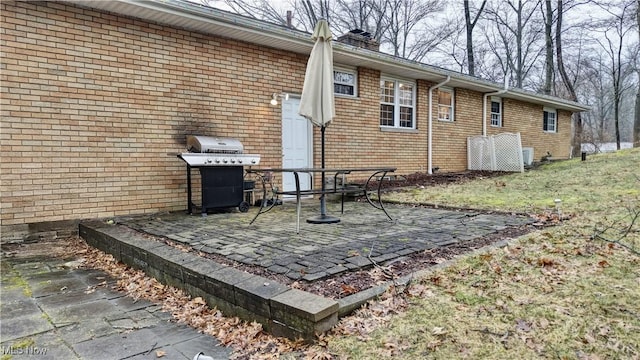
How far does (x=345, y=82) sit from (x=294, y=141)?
2.08 m

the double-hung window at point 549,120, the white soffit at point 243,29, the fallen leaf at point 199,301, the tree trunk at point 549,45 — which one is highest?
the tree trunk at point 549,45

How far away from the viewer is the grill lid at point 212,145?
19.2ft

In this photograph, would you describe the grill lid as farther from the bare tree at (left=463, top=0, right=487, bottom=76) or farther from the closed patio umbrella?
the bare tree at (left=463, top=0, right=487, bottom=76)

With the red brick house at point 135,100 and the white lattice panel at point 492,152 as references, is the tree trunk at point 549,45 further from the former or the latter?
the red brick house at point 135,100

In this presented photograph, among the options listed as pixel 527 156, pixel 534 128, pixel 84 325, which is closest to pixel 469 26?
pixel 534 128

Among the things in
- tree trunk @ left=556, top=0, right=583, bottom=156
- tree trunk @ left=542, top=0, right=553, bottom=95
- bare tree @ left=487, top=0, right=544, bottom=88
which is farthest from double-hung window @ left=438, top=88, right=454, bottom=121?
Result: bare tree @ left=487, top=0, right=544, bottom=88

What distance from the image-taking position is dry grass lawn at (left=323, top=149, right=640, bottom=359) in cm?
212

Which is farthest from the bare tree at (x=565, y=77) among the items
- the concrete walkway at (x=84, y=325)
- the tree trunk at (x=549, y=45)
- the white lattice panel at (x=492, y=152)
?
the concrete walkway at (x=84, y=325)

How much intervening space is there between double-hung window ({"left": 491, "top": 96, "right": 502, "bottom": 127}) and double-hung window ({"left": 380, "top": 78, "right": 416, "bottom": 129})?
4328 mm

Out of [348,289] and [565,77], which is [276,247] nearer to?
[348,289]

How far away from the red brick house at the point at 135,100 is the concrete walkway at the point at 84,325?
197 centimetres

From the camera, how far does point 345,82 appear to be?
353 inches

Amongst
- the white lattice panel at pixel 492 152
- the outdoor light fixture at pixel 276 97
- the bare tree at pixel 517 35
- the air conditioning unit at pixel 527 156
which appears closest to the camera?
the outdoor light fixture at pixel 276 97

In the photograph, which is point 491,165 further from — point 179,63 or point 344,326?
point 344,326
